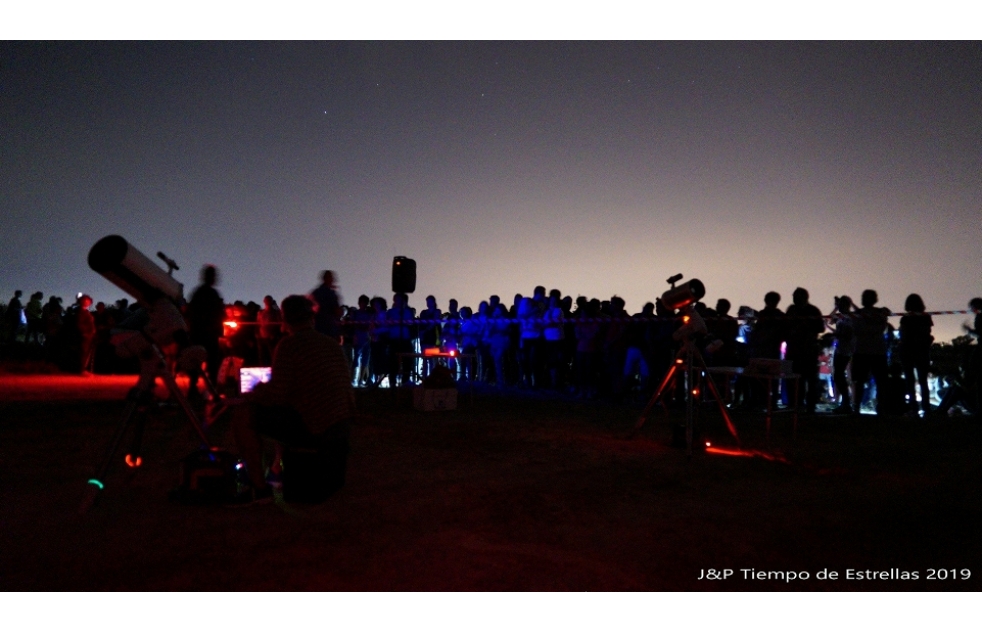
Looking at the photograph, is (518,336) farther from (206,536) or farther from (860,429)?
(206,536)

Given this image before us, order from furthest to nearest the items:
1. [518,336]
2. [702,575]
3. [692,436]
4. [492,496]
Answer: [518,336] < [692,436] < [492,496] < [702,575]

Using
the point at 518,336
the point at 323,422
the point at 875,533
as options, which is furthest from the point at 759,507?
the point at 518,336

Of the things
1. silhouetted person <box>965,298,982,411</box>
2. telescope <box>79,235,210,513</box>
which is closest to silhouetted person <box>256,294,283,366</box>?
telescope <box>79,235,210,513</box>

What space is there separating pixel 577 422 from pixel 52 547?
6568 millimetres

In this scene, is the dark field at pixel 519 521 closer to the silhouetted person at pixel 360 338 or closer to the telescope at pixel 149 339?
the telescope at pixel 149 339

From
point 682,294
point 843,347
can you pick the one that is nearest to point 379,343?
point 843,347

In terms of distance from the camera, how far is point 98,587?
3439mm

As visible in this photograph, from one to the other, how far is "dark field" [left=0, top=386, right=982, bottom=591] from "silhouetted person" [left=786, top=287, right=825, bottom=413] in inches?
112

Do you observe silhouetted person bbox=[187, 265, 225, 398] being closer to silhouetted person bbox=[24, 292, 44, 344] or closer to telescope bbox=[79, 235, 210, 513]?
telescope bbox=[79, 235, 210, 513]

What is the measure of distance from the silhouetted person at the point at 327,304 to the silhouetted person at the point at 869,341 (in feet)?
23.4

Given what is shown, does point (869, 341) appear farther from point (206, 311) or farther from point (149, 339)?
point (149, 339)

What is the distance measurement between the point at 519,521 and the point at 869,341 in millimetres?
7815

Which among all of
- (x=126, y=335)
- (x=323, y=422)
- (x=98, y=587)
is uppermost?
(x=126, y=335)

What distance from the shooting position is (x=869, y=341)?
10500mm
